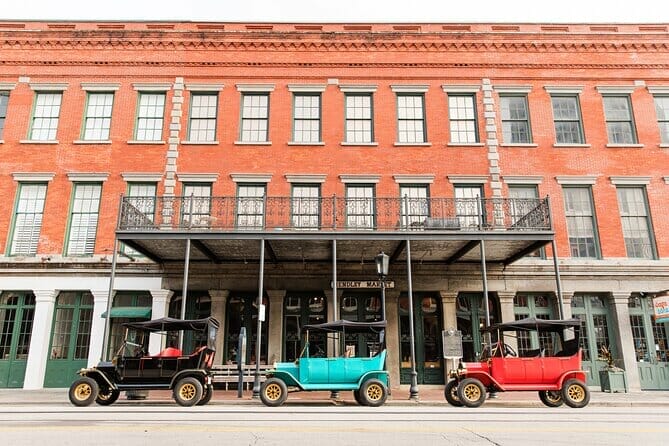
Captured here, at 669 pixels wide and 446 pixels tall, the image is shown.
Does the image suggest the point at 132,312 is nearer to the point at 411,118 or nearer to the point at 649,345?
the point at 411,118

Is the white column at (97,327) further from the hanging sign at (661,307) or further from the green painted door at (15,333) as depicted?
the hanging sign at (661,307)

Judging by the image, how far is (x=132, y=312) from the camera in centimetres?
1727

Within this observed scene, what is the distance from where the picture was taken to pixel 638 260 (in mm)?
17828

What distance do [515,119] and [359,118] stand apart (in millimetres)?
6146

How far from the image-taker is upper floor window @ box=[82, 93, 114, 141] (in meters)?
19.4

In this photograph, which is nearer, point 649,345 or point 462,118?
point 649,345

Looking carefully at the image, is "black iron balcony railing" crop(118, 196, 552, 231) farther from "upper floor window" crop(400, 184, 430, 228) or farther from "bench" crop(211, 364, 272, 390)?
"bench" crop(211, 364, 272, 390)

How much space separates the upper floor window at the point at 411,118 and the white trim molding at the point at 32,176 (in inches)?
524

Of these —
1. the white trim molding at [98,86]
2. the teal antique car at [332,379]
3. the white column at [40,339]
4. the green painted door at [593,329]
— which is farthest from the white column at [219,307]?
the green painted door at [593,329]

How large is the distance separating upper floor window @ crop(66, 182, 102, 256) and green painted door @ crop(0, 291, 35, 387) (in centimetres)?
230

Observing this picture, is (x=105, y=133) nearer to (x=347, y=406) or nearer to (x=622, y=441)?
(x=347, y=406)

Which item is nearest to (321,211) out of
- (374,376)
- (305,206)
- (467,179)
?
(305,206)

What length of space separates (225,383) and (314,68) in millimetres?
12389

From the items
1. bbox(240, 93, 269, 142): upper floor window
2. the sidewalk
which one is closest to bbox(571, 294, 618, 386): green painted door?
the sidewalk
